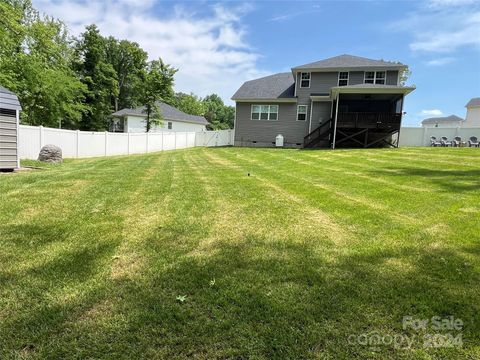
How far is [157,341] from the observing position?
205cm

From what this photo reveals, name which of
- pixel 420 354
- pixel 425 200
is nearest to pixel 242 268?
pixel 420 354

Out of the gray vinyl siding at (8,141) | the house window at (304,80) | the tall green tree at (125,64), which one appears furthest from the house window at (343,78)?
the tall green tree at (125,64)

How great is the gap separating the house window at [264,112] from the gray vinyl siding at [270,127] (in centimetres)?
24

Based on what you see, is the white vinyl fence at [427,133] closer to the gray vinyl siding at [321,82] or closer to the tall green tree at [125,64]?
the gray vinyl siding at [321,82]

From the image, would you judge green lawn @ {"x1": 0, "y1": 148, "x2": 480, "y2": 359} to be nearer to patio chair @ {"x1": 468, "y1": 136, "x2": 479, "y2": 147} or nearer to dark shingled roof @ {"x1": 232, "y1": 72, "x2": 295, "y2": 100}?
patio chair @ {"x1": 468, "y1": 136, "x2": 479, "y2": 147}

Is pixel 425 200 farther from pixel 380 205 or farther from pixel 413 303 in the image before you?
pixel 413 303

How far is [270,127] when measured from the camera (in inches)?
898

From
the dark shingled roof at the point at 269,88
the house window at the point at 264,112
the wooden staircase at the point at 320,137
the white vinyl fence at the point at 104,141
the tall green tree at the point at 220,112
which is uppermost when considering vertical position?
the tall green tree at the point at 220,112

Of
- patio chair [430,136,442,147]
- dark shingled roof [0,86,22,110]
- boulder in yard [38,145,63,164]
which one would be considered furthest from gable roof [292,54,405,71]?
dark shingled roof [0,86,22,110]

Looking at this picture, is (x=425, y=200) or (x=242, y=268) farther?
(x=425, y=200)

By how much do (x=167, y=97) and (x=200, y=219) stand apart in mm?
26199

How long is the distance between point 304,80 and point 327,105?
2.52 metres

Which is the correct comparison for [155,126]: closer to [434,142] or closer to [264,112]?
[264,112]

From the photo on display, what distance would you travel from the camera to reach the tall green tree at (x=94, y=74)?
35.2m
